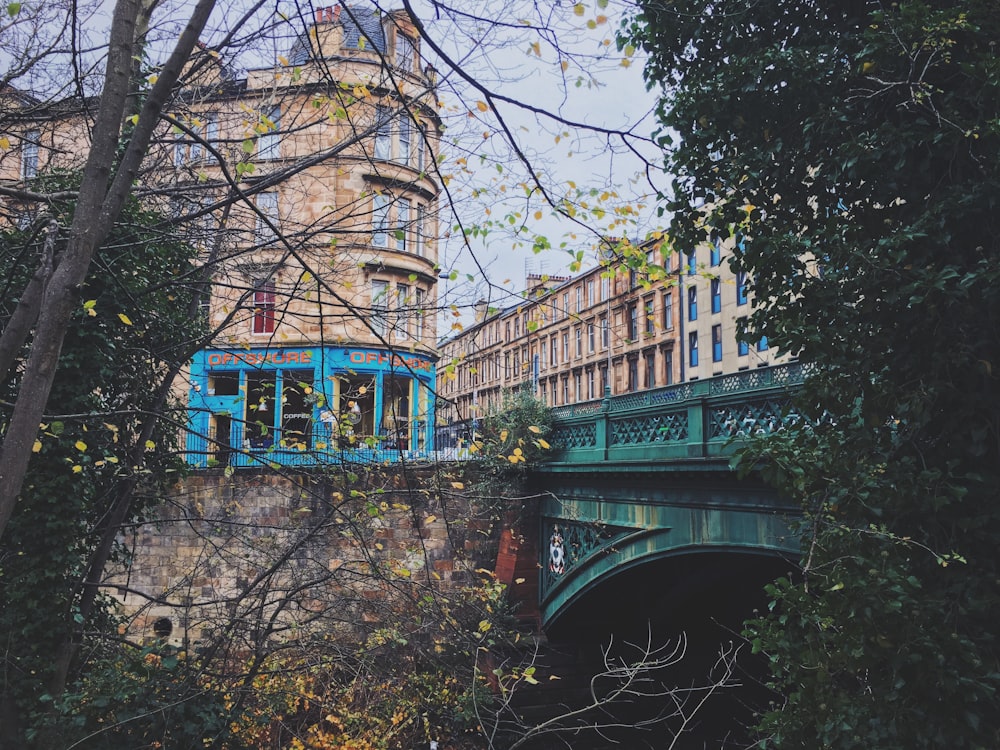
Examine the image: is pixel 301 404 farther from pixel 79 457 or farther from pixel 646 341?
pixel 646 341

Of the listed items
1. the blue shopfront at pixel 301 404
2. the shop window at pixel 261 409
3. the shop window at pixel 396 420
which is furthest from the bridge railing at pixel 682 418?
the shop window at pixel 261 409

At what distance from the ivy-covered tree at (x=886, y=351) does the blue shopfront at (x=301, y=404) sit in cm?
306

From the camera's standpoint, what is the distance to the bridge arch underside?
29.4 ft

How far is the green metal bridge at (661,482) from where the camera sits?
8.42 metres

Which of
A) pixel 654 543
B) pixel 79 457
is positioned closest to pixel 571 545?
pixel 654 543

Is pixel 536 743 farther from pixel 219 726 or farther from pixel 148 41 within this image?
pixel 148 41

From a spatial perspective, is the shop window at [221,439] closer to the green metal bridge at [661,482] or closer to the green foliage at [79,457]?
the green foliage at [79,457]

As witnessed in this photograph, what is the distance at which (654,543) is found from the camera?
1136 centimetres

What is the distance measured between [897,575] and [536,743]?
1202 centimetres

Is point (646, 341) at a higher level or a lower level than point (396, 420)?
higher

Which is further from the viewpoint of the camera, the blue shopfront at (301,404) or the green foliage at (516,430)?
the green foliage at (516,430)

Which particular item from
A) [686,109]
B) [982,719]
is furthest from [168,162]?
[982,719]

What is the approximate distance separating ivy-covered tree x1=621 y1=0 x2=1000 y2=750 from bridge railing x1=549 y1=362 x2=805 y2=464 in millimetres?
719

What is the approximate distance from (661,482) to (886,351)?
5515 mm
